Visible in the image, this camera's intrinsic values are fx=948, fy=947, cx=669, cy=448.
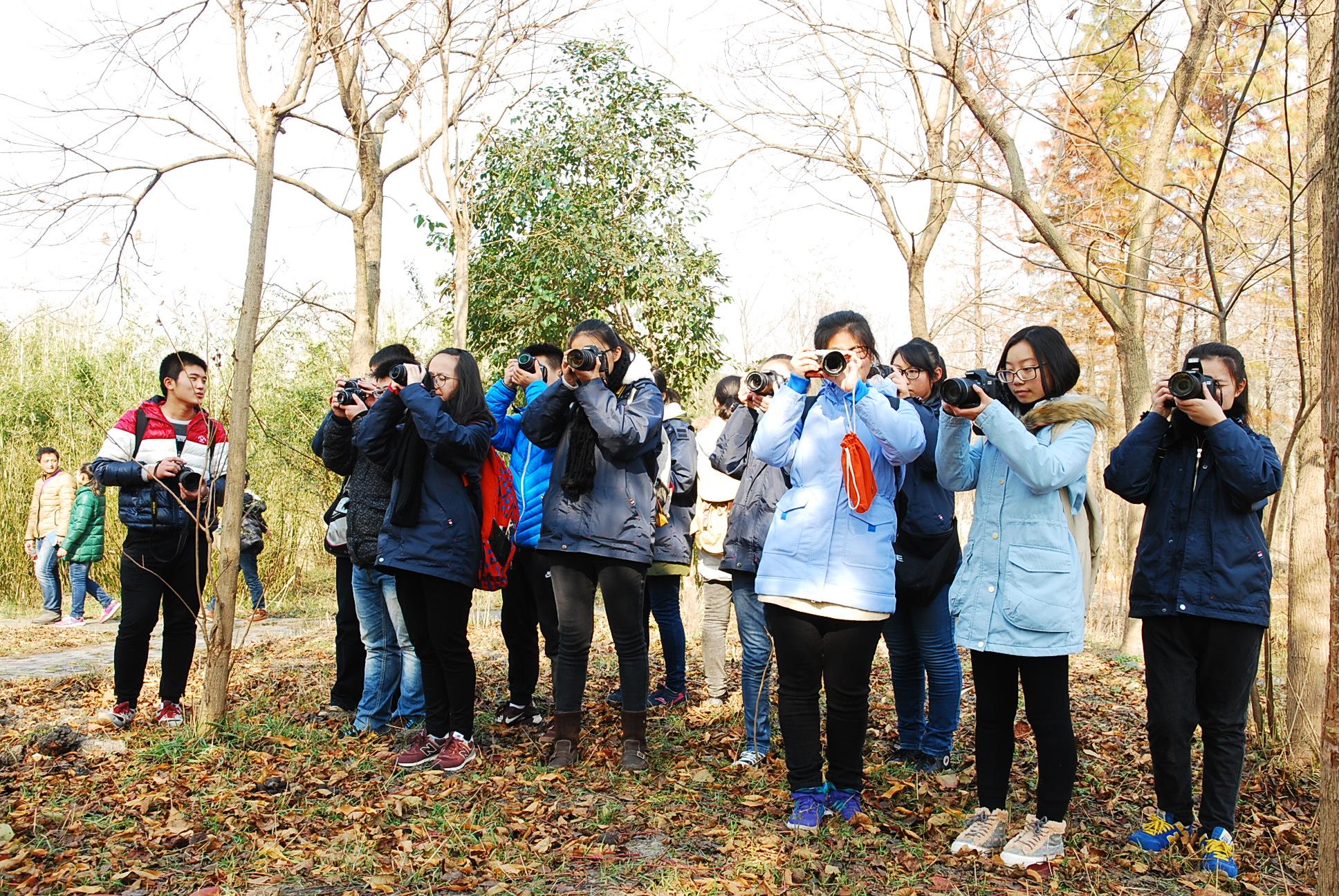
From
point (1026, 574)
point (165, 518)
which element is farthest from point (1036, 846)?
point (165, 518)

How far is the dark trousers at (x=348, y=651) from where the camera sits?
5.09m

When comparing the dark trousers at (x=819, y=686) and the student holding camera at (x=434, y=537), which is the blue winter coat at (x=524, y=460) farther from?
the dark trousers at (x=819, y=686)

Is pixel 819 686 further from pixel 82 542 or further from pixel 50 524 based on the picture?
pixel 50 524

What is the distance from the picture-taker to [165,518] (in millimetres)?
4648

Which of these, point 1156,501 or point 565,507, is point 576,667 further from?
point 1156,501

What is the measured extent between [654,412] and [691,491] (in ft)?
3.85

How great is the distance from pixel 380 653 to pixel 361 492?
83 cm

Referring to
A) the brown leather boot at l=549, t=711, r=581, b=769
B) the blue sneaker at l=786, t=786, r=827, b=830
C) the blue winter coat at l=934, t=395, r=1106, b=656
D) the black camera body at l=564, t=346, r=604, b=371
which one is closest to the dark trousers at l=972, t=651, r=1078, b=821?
the blue winter coat at l=934, t=395, r=1106, b=656

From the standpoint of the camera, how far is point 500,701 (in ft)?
17.9

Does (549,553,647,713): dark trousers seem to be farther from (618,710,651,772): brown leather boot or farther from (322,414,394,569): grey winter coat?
(322,414,394,569): grey winter coat

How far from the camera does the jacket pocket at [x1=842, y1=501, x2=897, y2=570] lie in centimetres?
342

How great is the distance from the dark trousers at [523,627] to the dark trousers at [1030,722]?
88.9 inches

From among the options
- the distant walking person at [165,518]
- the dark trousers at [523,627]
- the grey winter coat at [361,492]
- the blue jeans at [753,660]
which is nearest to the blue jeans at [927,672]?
the blue jeans at [753,660]

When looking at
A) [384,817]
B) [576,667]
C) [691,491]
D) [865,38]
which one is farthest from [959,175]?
[384,817]
